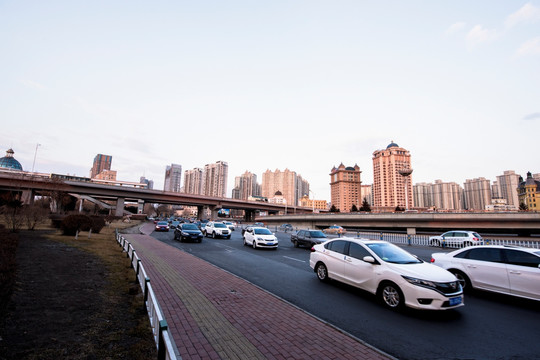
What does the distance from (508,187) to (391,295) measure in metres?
202

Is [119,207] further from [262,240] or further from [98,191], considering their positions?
[262,240]

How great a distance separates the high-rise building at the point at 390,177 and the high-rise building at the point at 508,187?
69.3 metres

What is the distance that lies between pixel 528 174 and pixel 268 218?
139608mm

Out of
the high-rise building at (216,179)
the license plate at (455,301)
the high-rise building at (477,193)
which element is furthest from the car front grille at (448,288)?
the high-rise building at (477,193)

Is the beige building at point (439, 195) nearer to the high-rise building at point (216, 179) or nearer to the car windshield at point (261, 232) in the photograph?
the high-rise building at point (216, 179)

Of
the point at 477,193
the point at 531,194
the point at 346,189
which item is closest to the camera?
the point at 531,194

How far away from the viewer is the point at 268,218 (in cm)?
8300

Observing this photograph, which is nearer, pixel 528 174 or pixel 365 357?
pixel 365 357

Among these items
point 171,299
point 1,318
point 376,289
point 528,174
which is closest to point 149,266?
point 171,299

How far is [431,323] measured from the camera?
6.05 m

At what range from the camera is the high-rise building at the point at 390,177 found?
127562 millimetres

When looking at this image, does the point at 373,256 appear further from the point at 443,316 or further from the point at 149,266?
the point at 149,266

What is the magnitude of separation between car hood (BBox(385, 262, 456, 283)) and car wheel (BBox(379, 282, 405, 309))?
44 cm

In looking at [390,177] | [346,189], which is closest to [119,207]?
[390,177]
